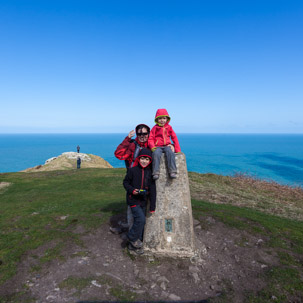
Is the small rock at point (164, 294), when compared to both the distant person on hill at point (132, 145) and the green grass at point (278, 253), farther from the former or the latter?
the distant person on hill at point (132, 145)

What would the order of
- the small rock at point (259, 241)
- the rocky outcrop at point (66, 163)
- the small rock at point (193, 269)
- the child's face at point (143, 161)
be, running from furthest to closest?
the rocky outcrop at point (66, 163)
the small rock at point (259, 241)
the child's face at point (143, 161)
the small rock at point (193, 269)

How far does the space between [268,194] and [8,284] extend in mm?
19342

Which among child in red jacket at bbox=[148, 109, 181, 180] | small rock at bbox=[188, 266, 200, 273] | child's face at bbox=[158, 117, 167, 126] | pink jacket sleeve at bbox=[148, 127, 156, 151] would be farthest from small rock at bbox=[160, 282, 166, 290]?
child's face at bbox=[158, 117, 167, 126]

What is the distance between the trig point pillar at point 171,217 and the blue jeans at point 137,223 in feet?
1.11

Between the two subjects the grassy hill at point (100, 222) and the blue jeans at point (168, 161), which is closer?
the grassy hill at point (100, 222)

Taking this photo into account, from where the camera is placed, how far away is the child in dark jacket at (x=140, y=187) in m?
6.27

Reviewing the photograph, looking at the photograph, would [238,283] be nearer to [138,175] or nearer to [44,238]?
[138,175]

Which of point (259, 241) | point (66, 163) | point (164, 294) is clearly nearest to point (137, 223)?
point (164, 294)

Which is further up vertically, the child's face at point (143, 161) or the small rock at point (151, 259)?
the child's face at point (143, 161)

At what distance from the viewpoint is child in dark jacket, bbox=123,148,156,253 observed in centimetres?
627

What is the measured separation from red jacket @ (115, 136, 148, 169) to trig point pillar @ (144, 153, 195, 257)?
931mm

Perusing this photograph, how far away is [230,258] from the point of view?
657cm

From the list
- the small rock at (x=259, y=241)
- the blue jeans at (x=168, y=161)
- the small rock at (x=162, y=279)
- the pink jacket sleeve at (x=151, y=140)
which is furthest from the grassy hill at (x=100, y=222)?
the pink jacket sleeve at (x=151, y=140)

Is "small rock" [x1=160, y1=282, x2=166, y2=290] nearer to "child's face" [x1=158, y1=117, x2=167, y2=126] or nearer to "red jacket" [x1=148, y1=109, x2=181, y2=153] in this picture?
"red jacket" [x1=148, y1=109, x2=181, y2=153]
